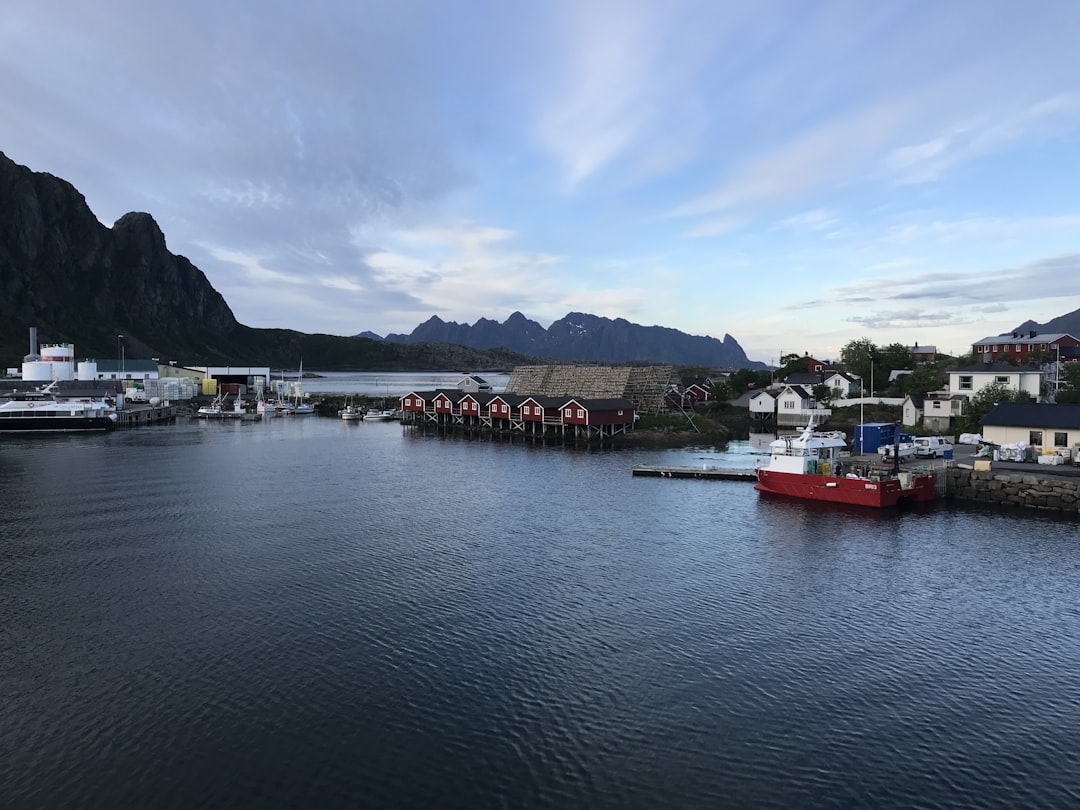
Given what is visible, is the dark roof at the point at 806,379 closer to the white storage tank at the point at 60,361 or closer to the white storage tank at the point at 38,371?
the white storage tank at the point at 38,371

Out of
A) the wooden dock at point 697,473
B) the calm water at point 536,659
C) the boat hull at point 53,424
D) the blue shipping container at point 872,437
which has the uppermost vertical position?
the blue shipping container at point 872,437

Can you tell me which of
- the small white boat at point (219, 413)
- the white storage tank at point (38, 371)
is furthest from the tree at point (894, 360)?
the white storage tank at point (38, 371)

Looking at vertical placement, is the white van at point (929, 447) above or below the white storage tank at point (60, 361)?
below

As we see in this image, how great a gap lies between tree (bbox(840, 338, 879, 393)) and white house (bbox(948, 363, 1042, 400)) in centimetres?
2044

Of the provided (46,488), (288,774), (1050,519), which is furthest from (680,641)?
(46,488)

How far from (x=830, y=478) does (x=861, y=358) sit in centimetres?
5998

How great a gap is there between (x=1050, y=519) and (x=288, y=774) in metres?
36.5

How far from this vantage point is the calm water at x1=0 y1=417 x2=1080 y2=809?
13.6 m

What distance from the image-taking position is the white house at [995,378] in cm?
5956

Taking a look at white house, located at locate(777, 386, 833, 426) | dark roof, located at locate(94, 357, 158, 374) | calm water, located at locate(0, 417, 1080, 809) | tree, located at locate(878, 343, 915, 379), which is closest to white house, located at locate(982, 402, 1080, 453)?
calm water, located at locate(0, 417, 1080, 809)

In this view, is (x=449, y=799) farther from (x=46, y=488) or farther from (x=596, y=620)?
(x=46, y=488)

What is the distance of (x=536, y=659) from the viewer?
61.1ft

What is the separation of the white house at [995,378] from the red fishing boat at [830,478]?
26902 millimetres

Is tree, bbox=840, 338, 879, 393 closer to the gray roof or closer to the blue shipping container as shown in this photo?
the gray roof
